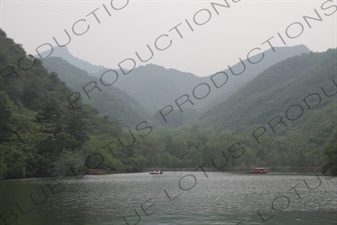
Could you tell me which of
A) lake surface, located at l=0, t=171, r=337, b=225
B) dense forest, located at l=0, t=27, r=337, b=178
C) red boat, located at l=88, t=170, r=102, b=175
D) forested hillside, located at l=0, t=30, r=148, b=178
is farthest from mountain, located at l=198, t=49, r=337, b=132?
lake surface, located at l=0, t=171, r=337, b=225

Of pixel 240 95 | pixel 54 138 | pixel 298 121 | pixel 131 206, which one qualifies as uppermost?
pixel 54 138

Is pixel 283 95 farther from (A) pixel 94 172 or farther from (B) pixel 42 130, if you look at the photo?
(B) pixel 42 130

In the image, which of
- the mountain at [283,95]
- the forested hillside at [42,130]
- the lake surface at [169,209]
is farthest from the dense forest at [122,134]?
the lake surface at [169,209]

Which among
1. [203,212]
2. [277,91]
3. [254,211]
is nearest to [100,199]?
[203,212]

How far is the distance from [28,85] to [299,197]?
193 feet

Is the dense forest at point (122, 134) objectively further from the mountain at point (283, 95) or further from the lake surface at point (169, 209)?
the lake surface at point (169, 209)

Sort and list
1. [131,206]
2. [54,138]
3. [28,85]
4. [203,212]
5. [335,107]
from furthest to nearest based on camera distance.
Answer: [335,107] < [28,85] < [54,138] < [131,206] < [203,212]

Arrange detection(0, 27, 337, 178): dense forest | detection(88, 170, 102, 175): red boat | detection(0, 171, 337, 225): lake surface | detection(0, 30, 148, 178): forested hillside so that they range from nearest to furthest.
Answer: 1. detection(0, 171, 337, 225): lake surface
2. detection(0, 30, 148, 178): forested hillside
3. detection(0, 27, 337, 178): dense forest
4. detection(88, 170, 102, 175): red boat

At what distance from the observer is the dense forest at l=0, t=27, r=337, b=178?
160 ft

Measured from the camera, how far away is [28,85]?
71.8 m

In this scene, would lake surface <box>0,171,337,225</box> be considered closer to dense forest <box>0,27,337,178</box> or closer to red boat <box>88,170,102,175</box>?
dense forest <box>0,27,337,178</box>

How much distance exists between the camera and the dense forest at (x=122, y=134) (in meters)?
48.9

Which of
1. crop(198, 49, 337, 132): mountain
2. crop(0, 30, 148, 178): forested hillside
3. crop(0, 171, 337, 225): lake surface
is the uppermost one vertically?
crop(0, 30, 148, 178): forested hillside

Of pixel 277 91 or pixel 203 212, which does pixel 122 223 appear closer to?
pixel 203 212
